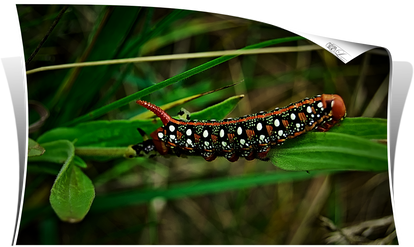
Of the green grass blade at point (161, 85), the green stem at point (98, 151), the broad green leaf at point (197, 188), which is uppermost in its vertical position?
the green grass blade at point (161, 85)

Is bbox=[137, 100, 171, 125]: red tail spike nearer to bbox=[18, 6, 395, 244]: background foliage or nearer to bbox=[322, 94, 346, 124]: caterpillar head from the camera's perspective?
bbox=[18, 6, 395, 244]: background foliage

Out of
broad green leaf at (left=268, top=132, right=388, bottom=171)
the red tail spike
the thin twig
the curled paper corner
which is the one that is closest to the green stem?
the red tail spike

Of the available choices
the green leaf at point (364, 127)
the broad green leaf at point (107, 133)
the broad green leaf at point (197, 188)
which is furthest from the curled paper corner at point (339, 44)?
the broad green leaf at point (107, 133)

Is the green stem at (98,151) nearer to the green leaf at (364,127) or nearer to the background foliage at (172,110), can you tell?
the background foliage at (172,110)

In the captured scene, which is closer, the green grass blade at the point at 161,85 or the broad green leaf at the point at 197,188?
the green grass blade at the point at 161,85

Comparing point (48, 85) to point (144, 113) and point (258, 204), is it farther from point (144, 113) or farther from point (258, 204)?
point (258, 204)

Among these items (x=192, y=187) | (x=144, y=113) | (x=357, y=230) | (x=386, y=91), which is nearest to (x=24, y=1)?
(x=144, y=113)

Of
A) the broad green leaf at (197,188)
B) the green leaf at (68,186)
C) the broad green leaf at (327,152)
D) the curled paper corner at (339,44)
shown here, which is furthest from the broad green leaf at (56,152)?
the curled paper corner at (339,44)

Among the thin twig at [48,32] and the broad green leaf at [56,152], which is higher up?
the thin twig at [48,32]
